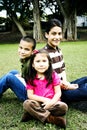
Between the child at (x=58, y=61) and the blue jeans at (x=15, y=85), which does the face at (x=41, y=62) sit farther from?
the blue jeans at (x=15, y=85)

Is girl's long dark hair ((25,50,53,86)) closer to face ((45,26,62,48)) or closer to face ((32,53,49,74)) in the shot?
face ((32,53,49,74))

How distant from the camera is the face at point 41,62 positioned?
4320 mm

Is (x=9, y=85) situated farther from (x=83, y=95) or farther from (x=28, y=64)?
(x=83, y=95)

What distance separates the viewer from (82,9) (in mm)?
28406

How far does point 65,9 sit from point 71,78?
1801cm

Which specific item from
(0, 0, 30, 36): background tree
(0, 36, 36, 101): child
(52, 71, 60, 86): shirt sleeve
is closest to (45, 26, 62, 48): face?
(0, 36, 36, 101): child

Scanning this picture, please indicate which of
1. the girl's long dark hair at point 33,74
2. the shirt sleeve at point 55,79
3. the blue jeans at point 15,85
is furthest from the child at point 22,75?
the shirt sleeve at point 55,79

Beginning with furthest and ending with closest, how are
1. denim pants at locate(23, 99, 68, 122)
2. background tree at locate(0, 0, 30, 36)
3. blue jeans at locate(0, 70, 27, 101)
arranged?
background tree at locate(0, 0, 30, 36) → blue jeans at locate(0, 70, 27, 101) → denim pants at locate(23, 99, 68, 122)

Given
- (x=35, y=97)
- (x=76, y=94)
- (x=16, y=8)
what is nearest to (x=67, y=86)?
(x=76, y=94)

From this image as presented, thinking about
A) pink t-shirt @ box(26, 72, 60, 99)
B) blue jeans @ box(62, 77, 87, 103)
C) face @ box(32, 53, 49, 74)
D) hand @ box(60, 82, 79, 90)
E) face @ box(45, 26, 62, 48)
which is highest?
face @ box(45, 26, 62, 48)

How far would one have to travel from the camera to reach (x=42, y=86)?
436cm

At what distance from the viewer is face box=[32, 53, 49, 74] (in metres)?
4.32

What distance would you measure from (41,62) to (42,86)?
30 cm

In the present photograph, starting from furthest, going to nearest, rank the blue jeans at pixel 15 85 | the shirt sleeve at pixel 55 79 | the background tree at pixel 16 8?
the background tree at pixel 16 8 → the blue jeans at pixel 15 85 → the shirt sleeve at pixel 55 79
